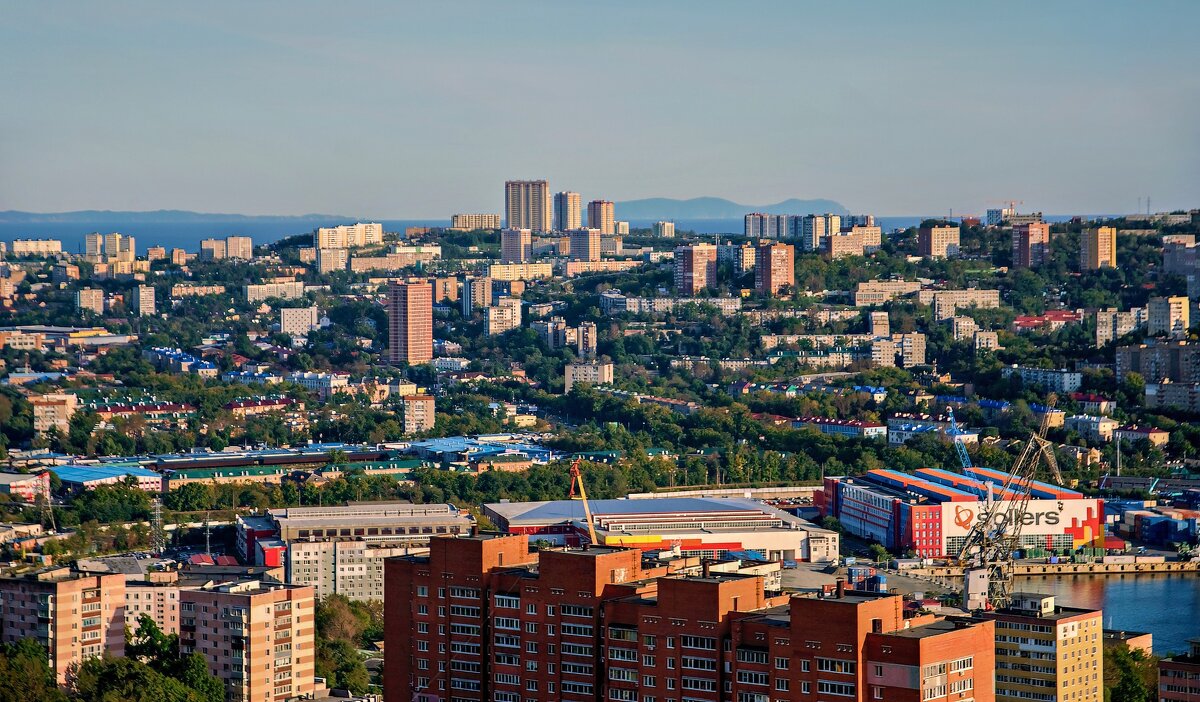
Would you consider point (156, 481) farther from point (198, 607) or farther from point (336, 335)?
point (336, 335)

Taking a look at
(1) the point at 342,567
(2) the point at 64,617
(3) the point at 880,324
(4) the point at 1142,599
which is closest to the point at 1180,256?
(3) the point at 880,324

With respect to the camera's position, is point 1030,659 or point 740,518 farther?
point 740,518

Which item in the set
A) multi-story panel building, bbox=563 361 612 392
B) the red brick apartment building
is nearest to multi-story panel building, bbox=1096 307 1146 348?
multi-story panel building, bbox=563 361 612 392

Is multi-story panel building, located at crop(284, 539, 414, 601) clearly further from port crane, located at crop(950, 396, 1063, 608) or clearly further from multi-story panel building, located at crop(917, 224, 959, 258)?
multi-story panel building, located at crop(917, 224, 959, 258)

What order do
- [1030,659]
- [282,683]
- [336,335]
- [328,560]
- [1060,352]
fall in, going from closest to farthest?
[1030,659]
[282,683]
[328,560]
[1060,352]
[336,335]

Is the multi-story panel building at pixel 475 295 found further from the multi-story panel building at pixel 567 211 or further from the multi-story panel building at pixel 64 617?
the multi-story panel building at pixel 64 617

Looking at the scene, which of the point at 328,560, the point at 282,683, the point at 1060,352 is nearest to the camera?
the point at 282,683

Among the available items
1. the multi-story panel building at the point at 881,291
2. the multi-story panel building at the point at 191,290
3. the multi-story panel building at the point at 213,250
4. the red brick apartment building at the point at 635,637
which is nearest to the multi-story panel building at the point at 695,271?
the multi-story panel building at the point at 881,291

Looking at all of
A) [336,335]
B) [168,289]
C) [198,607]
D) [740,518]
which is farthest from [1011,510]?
[168,289]

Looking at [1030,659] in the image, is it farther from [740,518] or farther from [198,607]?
[740,518]
